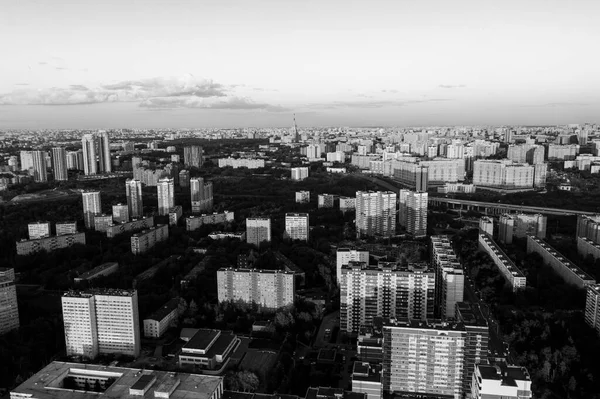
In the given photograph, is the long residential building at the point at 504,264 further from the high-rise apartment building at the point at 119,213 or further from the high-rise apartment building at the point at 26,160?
the high-rise apartment building at the point at 26,160

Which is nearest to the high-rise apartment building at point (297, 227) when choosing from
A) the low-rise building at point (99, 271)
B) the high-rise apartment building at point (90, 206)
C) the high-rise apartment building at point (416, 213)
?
the high-rise apartment building at point (416, 213)

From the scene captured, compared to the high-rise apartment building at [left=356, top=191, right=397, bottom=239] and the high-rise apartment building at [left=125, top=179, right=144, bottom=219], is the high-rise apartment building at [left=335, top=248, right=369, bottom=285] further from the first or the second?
the high-rise apartment building at [left=125, top=179, right=144, bottom=219]

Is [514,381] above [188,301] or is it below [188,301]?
above

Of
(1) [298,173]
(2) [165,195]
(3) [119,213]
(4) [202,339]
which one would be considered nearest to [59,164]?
(2) [165,195]

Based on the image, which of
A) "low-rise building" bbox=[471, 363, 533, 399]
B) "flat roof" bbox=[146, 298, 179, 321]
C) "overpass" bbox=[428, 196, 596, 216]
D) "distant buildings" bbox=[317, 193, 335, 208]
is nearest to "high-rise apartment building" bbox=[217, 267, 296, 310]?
"flat roof" bbox=[146, 298, 179, 321]

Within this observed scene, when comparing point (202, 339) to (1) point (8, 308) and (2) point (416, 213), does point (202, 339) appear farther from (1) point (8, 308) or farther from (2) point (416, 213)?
A: (2) point (416, 213)

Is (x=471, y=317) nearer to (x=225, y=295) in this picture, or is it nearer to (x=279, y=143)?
(x=225, y=295)

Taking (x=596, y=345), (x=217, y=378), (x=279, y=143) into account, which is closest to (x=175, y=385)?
(x=217, y=378)
